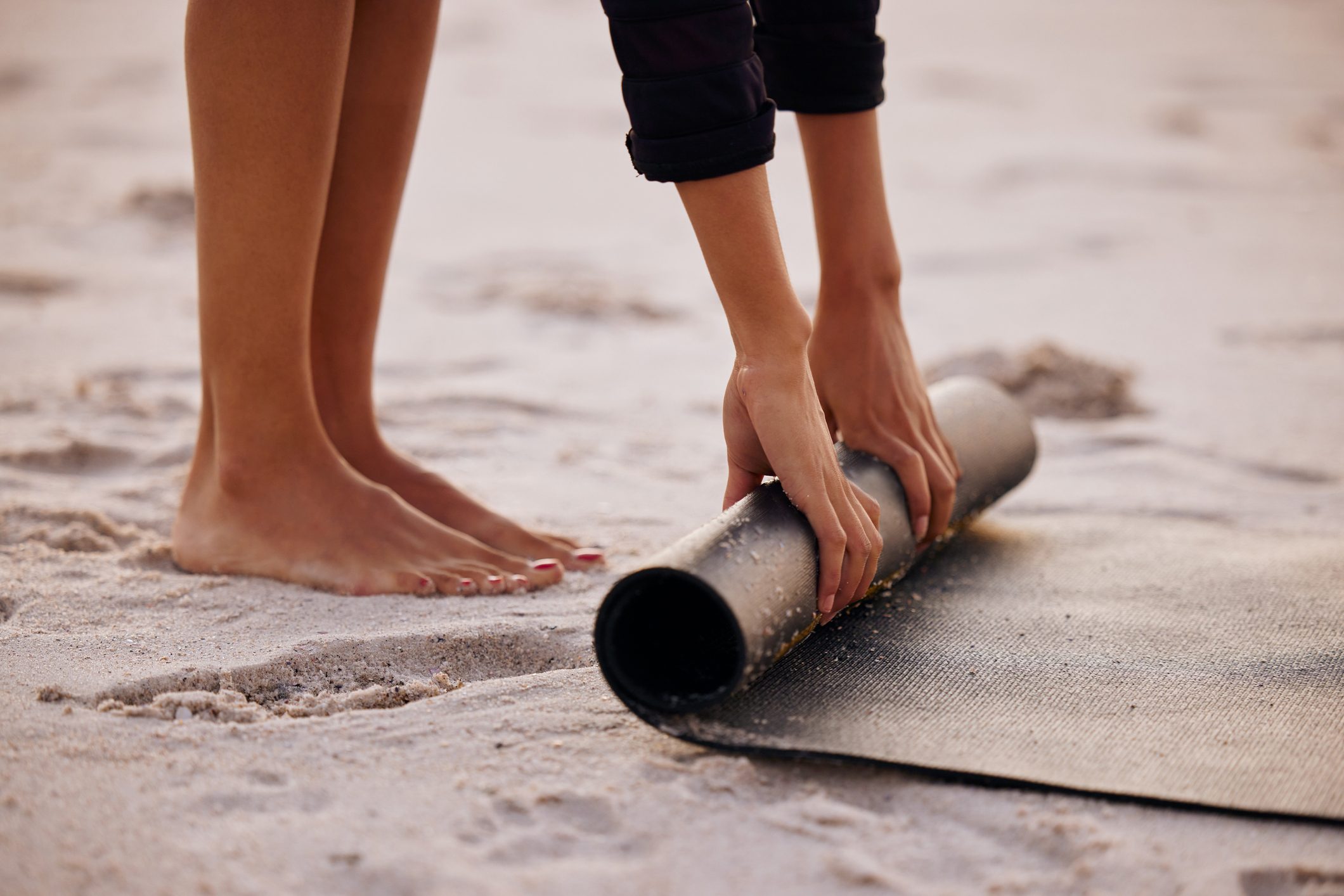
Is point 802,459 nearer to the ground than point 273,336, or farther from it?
nearer to the ground

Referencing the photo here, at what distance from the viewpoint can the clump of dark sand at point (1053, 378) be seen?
103 inches

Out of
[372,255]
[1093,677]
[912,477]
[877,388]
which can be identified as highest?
[372,255]

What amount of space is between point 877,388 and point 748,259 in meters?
0.48

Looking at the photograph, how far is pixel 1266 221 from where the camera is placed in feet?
13.9

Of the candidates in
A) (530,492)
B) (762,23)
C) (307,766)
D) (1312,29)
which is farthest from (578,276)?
(1312,29)

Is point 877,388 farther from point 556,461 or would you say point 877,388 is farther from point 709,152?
point 556,461

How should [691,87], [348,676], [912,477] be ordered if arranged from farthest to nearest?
[912,477]
[348,676]
[691,87]

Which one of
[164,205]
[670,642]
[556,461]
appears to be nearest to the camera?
[670,642]

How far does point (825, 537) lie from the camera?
129 cm

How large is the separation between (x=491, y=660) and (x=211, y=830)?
1.55ft

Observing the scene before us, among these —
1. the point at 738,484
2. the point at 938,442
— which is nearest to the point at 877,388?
the point at 938,442

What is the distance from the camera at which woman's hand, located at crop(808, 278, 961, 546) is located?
5.38ft

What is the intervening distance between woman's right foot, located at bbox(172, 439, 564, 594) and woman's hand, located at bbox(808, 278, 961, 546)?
0.48m

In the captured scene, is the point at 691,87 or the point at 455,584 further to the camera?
the point at 455,584
